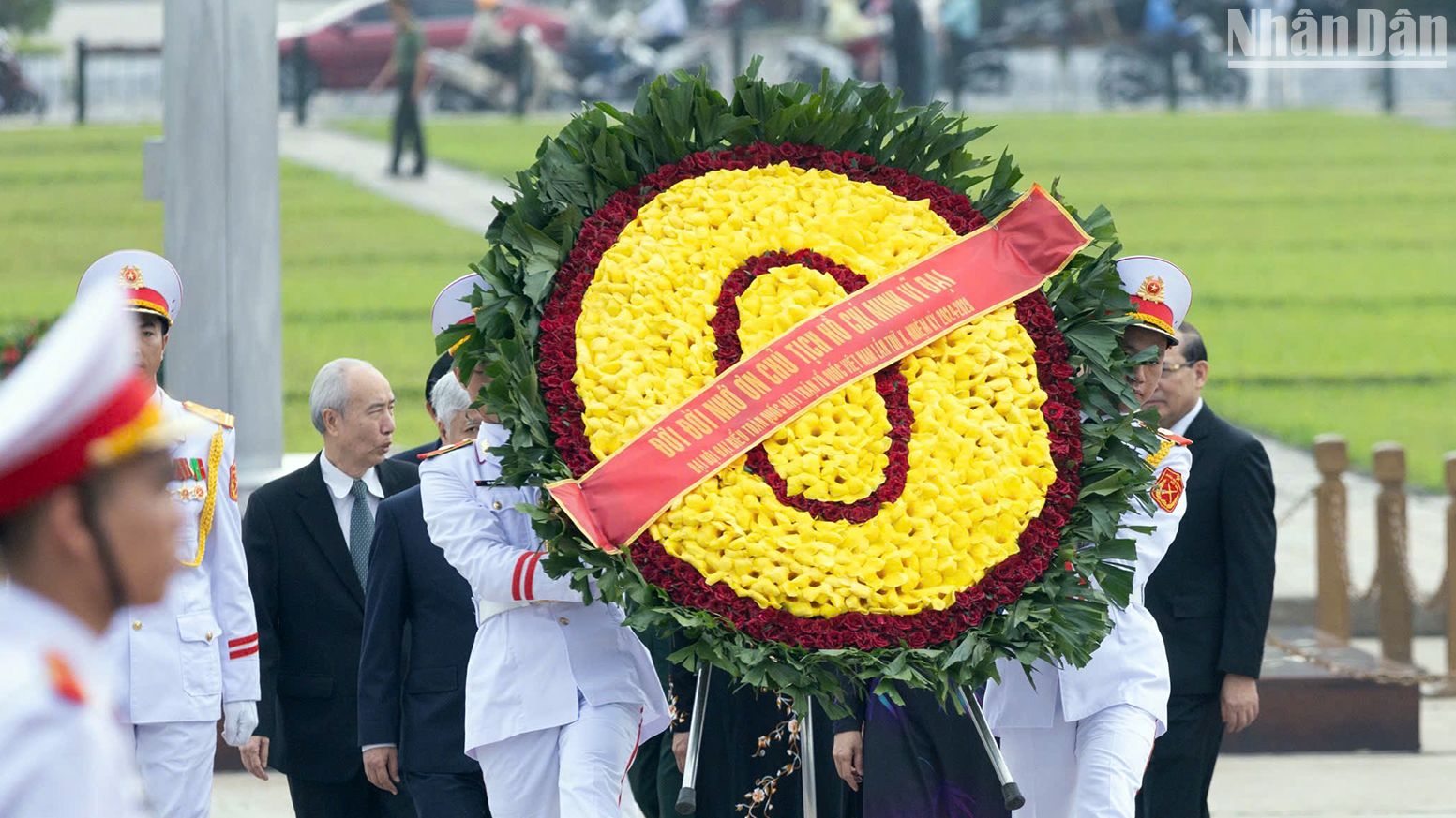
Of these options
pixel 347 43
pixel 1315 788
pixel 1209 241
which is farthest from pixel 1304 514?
pixel 347 43

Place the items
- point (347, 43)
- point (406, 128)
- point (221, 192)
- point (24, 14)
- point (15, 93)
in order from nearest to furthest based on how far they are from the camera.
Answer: point (221, 192), point (406, 128), point (15, 93), point (347, 43), point (24, 14)

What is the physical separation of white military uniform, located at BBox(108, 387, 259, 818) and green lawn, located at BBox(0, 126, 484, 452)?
8183 mm

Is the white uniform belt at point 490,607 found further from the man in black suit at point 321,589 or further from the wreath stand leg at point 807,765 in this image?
the man in black suit at point 321,589

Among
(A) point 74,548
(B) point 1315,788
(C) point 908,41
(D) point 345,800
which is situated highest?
(C) point 908,41

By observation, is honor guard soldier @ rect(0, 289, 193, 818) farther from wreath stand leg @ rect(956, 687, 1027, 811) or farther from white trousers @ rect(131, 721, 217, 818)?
white trousers @ rect(131, 721, 217, 818)

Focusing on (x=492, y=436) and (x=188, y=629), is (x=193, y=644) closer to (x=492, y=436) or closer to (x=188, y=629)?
(x=188, y=629)

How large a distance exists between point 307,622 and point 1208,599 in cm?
252

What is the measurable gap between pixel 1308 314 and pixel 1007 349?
51.8 ft

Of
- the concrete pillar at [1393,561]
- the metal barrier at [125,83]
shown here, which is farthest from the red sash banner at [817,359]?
the metal barrier at [125,83]

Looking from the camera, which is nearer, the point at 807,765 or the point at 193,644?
the point at 807,765

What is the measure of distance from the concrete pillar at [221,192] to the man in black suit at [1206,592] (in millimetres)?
3915

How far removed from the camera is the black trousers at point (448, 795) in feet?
17.1

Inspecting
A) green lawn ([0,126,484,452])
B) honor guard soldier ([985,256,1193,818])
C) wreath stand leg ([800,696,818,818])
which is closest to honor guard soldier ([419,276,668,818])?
wreath stand leg ([800,696,818,818])

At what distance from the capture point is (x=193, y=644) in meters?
5.29
